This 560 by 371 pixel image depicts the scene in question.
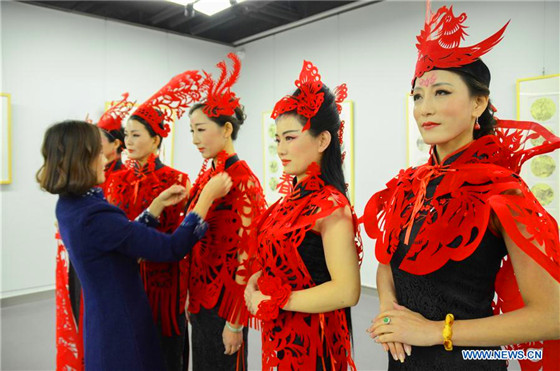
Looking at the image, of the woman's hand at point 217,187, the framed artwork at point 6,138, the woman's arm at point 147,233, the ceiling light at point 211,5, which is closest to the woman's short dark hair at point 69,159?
the woman's arm at point 147,233

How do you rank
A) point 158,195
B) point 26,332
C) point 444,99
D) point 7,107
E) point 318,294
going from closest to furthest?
point 444,99 < point 318,294 < point 158,195 < point 26,332 < point 7,107

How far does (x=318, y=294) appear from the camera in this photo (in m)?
1.19

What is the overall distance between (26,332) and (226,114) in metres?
2.95

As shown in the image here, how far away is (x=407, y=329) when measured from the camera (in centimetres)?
94

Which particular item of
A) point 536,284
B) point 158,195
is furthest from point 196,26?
point 536,284

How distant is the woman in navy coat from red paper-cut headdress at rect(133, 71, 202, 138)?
0.63m

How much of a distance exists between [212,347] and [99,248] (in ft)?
2.20

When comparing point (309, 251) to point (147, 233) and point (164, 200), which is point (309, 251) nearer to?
point (147, 233)

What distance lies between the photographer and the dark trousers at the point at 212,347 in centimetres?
170

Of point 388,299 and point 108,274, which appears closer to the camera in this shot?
point 388,299

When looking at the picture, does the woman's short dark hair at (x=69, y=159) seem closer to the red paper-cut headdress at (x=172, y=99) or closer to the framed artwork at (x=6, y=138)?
the red paper-cut headdress at (x=172, y=99)

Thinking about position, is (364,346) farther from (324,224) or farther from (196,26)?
(196,26)

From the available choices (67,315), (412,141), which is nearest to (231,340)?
(67,315)

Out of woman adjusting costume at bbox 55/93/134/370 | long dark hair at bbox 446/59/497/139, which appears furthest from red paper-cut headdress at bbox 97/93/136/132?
long dark hair at bbox 446/59/497/139
